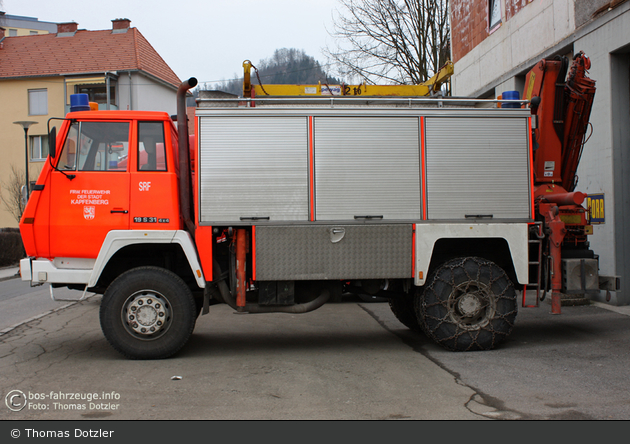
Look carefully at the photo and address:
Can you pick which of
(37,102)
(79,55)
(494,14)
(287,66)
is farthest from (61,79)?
(494,14)

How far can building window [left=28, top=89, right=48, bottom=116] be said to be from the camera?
36.2 m

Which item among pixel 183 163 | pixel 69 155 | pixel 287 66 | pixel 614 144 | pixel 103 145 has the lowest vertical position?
pixel 183 163

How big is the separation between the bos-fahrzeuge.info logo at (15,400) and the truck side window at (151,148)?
8.81ft

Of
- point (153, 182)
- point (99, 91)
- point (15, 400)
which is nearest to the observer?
point (15, 400)

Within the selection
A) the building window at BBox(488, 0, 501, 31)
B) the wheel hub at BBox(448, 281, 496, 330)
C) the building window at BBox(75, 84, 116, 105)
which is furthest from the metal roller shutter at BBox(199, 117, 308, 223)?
the building window at BBox(75, 84, 116, 105)

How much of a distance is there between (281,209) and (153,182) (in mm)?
1526

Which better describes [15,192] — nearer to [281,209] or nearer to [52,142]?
[52,142]

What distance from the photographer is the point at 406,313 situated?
7.98m

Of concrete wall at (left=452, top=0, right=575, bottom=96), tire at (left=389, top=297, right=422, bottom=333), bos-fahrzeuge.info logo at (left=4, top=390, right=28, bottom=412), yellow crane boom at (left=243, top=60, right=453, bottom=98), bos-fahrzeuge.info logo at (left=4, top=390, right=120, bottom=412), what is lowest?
bos-fahrzeuge.info logo at (left=4, top=390, right=120, bottom=412)

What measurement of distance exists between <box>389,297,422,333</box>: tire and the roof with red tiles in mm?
31032

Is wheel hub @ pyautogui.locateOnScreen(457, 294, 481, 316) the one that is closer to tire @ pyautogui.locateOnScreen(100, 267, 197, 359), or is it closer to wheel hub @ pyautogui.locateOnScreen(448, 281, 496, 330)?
wheel hub @ pyautogui.locateOnScreen(448, 281, 496, 330)

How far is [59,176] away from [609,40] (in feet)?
30.9

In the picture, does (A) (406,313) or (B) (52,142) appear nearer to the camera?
(B) (52,142)

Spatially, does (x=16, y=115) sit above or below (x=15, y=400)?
above
